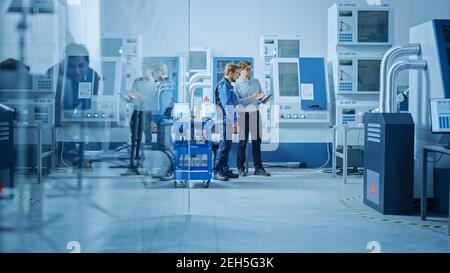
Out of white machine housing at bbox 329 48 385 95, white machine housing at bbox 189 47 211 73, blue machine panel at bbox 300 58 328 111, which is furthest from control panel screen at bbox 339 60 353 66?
white machine housing at bbox 189 47 211 73

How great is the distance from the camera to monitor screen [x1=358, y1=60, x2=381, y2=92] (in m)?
7.73

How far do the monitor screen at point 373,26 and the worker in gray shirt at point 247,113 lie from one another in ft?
5.74

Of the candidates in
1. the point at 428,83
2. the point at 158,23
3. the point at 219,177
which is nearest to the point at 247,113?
the point at 219,177

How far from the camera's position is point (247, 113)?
739 cm

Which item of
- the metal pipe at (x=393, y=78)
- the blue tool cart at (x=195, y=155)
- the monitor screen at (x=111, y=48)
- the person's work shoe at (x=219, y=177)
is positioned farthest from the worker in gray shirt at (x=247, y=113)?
the metal pipe at (x=393, y=78)

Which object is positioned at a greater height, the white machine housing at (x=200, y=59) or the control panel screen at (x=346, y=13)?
the control panel screen at (x=346, y=13)

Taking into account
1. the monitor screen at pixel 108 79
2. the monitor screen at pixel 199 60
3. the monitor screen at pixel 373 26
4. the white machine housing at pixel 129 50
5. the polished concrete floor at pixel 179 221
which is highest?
the monitor screen at pixel 373 26

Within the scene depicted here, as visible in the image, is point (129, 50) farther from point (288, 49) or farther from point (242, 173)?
point (288, 49)

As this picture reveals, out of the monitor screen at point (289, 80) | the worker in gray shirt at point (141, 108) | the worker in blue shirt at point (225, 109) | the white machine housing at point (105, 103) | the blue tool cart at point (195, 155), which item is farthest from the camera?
the monitor screen at point (289, 80)

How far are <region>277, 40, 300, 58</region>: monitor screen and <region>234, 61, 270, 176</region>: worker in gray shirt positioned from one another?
1323mm

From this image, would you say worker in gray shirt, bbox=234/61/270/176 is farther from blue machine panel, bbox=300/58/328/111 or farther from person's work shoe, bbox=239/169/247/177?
blue machine panel, bbox=300/58/328/111

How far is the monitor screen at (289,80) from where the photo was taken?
8.17 metres

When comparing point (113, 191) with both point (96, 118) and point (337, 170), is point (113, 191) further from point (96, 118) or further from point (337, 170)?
point (337, 170)

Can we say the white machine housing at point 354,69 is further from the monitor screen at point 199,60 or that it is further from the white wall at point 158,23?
the white wall at point 158,23
